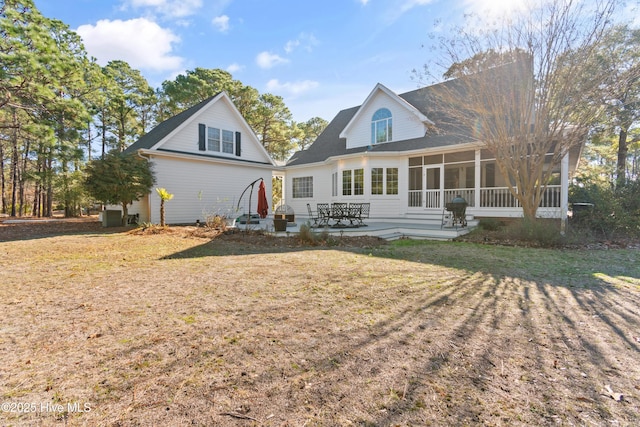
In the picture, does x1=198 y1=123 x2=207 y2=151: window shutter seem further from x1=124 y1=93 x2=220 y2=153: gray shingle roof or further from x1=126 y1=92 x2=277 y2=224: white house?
x1=124 y1=93 x2=220 y2=153: gray shingle roof

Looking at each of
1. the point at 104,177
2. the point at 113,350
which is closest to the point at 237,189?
the point at 104,177

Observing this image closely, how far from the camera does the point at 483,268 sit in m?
5.61

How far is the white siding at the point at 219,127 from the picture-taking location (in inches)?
570

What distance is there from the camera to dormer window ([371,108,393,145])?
15773 millimetres

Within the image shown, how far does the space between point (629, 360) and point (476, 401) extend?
63.2 inches

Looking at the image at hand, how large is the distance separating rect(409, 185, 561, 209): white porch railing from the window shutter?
1111cm

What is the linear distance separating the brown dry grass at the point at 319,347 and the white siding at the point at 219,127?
1046 cm

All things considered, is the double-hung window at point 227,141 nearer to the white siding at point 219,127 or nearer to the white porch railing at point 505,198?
the white siding at point 219,127

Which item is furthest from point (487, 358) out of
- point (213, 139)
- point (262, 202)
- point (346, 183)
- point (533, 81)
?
point (213, 139)

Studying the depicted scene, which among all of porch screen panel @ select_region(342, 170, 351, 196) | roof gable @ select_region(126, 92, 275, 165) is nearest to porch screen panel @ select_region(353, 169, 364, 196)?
porch screen panel @ select_region(342, 170, 351, 196)

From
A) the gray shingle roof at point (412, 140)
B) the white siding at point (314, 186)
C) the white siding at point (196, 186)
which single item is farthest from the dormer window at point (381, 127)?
the white siding at point (196, 186)

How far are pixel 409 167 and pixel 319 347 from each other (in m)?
13.3

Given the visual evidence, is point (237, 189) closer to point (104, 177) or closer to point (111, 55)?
point (104, 177)

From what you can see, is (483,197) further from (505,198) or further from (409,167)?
(409,167)
